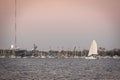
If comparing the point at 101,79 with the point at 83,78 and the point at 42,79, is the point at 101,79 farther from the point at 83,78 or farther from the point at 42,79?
the point at 42,79

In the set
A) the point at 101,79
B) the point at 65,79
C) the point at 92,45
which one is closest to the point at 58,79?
the point at 65,79

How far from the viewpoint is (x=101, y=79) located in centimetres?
6750

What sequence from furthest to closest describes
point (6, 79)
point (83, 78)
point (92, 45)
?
point (92, 45) → point (83, 78) → point (6, 79)

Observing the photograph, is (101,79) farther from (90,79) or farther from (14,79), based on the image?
(14,79)


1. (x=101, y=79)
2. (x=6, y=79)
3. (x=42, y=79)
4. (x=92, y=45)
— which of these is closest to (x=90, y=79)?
(x=101, y=79)

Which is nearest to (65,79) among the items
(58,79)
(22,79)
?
(58,79)

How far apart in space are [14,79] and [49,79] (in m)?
4.68

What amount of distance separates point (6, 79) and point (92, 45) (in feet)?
329

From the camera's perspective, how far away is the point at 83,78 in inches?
2736

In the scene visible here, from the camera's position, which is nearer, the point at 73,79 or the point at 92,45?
the point at 73,79

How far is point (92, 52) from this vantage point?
165 meters

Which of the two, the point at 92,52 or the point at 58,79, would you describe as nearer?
the point at 58,79

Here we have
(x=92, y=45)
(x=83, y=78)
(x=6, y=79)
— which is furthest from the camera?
(x=92, y=45)

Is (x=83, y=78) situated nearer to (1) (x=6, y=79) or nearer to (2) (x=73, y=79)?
(2) (x=73, y=79)
